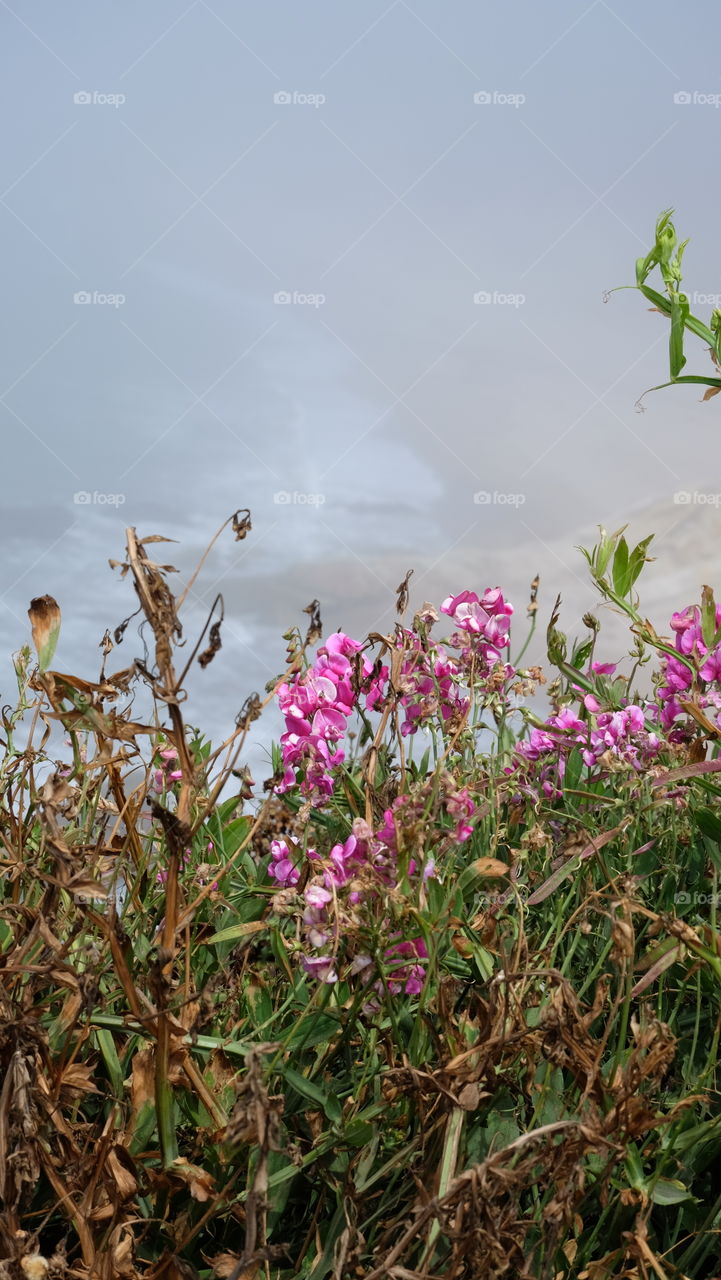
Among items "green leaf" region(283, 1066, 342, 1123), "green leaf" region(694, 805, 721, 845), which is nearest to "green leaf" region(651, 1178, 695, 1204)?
"green leaf" region(283, 1066, 342, 1123)

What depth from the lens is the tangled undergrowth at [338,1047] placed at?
1.23 m

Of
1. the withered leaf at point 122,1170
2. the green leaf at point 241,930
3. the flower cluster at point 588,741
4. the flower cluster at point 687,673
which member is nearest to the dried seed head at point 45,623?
the green leaf at point 241,930

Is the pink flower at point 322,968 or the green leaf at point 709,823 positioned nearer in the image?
the pink flower at point 322,968

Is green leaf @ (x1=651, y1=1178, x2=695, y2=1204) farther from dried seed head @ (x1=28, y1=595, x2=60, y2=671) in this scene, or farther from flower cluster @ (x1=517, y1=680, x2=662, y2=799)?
dried seed head @ (x1=28, y1=595, x2=60, y2=671)

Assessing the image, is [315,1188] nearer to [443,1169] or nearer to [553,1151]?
[443,1169]

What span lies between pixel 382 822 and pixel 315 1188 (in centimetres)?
52

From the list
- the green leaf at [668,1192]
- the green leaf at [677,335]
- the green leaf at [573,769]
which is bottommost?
the green leaf at [668,1192]

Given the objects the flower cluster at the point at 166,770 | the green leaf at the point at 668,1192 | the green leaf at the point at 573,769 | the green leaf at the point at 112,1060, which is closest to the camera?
the green leaf at the point at 668,1192

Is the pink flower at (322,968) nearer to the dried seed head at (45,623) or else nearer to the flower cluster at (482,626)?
the dried seed head at (45,623)

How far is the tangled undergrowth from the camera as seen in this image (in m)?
1.23

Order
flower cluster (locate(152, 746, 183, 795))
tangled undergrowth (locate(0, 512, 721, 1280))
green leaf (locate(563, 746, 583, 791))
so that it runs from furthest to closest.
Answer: green leaf (locate(563, 746, 583, 791)), flower cluster (locate(152, 746, 183, 795)), tangled undergrowth (locate(0, 512, 721, 1280))

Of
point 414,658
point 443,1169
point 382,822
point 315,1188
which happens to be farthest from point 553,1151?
point 414,658

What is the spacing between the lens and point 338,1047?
1.52 metres

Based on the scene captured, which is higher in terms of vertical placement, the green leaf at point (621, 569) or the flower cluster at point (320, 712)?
the green leaf at point (621, 569)
